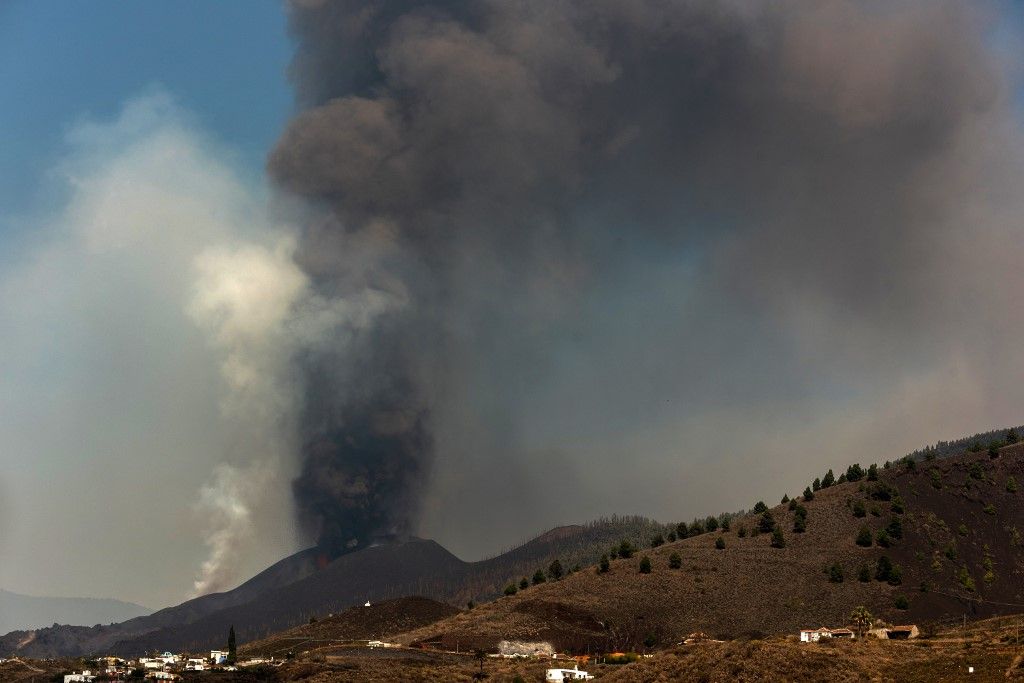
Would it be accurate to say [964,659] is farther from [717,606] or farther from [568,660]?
[717,606]

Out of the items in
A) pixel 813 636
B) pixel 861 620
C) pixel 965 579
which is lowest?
pixel 813 636

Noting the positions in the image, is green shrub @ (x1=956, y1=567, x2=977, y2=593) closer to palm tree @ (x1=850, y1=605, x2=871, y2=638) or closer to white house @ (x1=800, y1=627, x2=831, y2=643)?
palm tree @ (x1=850, y1=605, x2=871, y2=638)

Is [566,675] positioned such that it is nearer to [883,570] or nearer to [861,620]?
[861,620]

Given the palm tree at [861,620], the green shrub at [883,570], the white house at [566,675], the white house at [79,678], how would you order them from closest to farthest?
the white house at [566,675] < the palm tree at [861,620] < the white house at [79,678] < the green shrub at [883,570]

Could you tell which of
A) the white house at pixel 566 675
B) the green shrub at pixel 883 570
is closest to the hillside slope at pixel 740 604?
the green shrub at pixel 883 570

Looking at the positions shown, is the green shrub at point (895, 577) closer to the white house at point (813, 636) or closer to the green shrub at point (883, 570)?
the green shrub at point (883, 570)

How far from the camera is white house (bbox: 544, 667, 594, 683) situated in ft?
456

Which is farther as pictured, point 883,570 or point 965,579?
point 965,579

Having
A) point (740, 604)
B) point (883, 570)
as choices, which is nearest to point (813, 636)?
point (740, 604)

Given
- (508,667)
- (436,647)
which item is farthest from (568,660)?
(436,647)

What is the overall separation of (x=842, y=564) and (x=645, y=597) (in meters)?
32.5

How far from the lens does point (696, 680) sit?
120 m

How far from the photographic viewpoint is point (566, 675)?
142 metres

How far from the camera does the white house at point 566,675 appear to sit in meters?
139
